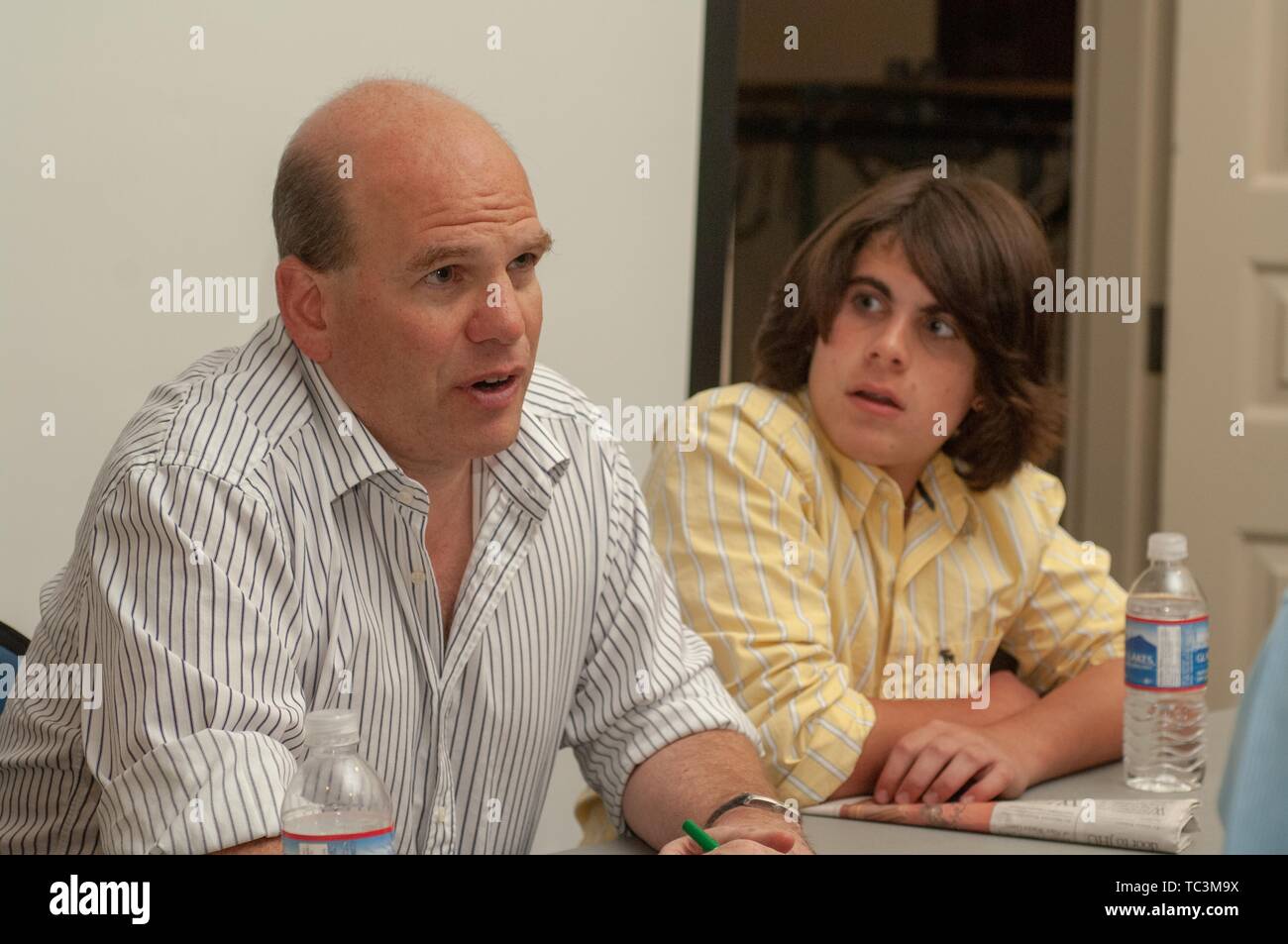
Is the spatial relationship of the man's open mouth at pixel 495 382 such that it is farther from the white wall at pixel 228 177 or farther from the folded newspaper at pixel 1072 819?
the white wall at pixel 228 177

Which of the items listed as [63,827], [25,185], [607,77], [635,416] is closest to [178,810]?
[63,827]

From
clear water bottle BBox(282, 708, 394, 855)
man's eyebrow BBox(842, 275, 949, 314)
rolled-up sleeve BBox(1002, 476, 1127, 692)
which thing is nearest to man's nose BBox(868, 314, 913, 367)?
man's eyebrow BBox(842, 275, 949, 314)

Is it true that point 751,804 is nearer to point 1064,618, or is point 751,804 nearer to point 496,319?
point 496,319

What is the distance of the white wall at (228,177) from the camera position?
175 cm

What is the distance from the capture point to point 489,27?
6.53ft

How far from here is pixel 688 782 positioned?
1.25 metres

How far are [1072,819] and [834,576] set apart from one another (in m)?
0.43

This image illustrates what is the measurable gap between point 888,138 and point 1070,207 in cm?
39

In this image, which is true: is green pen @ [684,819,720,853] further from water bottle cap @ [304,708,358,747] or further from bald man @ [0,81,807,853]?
water bottle cap @ [304,708,358,747]

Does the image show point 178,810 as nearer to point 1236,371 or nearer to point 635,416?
point 635,416

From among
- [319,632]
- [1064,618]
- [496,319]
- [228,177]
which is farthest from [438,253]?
[1064,618]

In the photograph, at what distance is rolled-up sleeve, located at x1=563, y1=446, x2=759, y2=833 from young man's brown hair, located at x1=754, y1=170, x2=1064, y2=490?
37 cm

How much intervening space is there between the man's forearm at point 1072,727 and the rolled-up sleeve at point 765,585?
16 centimetres

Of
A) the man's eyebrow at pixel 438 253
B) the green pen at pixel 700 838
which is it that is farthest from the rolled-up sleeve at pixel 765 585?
the man's eyebrow at pixel 438 253
